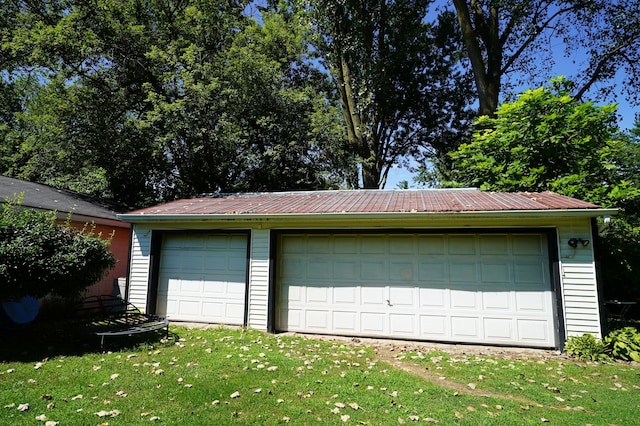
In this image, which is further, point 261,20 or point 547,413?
point 261,20

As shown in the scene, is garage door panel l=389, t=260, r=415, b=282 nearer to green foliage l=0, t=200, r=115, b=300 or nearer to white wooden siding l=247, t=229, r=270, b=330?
white wooden siding l=247, t=229, r=270, b=330

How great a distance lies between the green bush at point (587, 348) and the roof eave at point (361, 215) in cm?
212

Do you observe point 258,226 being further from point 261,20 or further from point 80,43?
point 261,20

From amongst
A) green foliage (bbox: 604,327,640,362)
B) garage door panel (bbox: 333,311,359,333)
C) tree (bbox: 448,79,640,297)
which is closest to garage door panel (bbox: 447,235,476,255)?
garage door panel (bbox: 333,311,359,333)

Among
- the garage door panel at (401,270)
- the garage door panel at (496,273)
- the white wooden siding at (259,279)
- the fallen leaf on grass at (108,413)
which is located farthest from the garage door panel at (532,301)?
the fallen leaf on grass at (108,413)

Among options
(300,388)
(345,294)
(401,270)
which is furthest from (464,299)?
(300,388)

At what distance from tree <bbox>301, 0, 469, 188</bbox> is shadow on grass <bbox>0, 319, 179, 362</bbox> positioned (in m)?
11.5

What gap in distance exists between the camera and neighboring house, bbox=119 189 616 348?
679 cm

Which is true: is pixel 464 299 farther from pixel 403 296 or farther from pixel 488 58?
pixel 488 58

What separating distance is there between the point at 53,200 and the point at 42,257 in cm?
571

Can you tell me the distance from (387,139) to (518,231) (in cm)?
1344

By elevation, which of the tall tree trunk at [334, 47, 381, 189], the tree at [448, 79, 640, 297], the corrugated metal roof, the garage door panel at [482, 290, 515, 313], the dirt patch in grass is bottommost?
the dirt patch in grass

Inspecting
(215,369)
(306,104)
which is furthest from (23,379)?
(306,104)

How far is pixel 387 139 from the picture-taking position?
65.3 feet
